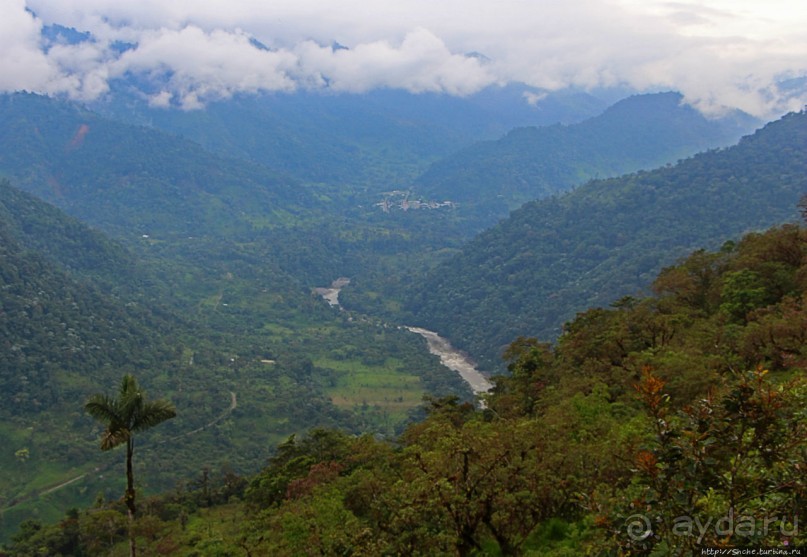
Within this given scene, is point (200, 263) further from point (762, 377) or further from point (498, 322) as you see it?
point (762, 377)

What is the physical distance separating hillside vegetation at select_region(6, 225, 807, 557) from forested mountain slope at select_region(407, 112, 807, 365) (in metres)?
75.8

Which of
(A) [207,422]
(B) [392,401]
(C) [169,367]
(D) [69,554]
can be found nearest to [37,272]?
(C) [169,367]

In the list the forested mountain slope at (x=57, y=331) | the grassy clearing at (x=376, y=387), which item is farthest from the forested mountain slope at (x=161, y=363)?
the grassy clearing at (x=376, y=387)

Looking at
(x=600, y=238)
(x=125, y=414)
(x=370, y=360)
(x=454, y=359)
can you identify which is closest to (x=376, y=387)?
(x=370, y=360)

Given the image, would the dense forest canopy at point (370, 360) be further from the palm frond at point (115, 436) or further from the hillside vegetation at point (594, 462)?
the palm frond at point (115, 436)

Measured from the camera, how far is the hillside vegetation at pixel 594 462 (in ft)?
23.8

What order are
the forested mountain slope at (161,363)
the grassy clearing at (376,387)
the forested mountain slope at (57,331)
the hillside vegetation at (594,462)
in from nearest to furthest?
the hillside vegetation at (594,462) → the forested mountain slope at (161,363) → the forested mountain slope at (57,331) → the grassy clearing at (376,387)

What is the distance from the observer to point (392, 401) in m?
100

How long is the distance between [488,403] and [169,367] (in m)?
65.6

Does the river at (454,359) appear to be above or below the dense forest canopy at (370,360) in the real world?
below

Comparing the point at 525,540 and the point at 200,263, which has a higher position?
the point at 200,263

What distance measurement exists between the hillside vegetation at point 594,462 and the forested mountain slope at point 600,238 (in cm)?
7580

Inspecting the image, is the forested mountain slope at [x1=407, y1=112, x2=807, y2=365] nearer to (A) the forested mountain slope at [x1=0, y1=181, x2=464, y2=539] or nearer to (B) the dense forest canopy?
(B) the dense forest canopy

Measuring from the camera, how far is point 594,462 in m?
17.6
